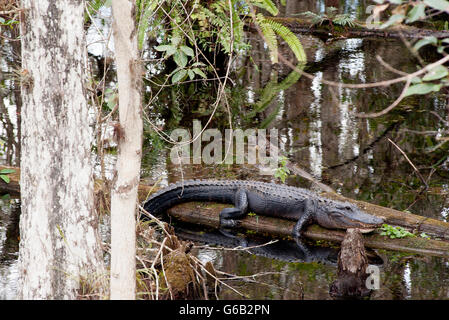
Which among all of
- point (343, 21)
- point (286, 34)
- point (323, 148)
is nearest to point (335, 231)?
point (323, 148)

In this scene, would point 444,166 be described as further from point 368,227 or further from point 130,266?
point 130,266

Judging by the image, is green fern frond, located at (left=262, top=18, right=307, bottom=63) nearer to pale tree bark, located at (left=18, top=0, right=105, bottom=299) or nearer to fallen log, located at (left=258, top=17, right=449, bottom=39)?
fallen log, located at (left=258, top=17, right=449, bottom=39)

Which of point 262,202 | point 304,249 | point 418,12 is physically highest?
point 418,12

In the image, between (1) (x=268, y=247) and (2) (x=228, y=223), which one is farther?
(2) (x=228, y=223)

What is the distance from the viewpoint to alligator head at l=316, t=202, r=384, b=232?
6023 mm

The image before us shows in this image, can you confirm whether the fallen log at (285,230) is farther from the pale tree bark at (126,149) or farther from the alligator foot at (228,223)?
the pale tree bark at (126,149)

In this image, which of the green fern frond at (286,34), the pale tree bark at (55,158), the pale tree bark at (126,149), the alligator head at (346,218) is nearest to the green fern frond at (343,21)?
the green fern frond at (286,34)

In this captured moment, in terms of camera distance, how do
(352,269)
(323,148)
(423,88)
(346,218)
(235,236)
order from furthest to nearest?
(323,148) < (235,236) < (346,218) < (352,269) < (423,88)

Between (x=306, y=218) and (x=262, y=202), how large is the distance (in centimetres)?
50

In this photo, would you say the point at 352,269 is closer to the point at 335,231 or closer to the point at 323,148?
the point at 335,231

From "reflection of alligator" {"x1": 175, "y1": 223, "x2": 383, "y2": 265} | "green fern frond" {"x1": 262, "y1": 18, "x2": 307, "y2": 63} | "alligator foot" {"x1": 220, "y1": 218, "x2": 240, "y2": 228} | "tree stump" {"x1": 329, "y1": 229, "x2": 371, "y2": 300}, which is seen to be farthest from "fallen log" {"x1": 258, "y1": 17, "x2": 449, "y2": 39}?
"tree stump" {"x1": 329, "y1": 229, "x2": 371, "y2": 300}

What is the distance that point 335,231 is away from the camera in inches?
251

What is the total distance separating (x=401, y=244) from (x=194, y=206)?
2.13 metres
